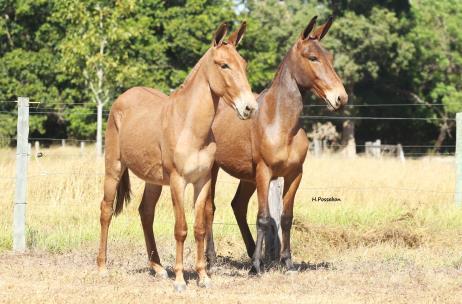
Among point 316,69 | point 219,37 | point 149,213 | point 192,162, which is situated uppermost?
point 219,37

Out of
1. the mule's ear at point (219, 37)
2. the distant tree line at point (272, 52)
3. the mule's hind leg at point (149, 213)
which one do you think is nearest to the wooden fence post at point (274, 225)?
the mule's hind leg at point (149, 213)

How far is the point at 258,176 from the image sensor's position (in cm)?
837

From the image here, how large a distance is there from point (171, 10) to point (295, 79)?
95.1 feet

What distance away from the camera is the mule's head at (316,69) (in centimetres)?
812

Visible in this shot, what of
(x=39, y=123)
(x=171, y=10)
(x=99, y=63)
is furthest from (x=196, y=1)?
(x=99, y=63)

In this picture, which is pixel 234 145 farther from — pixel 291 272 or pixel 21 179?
pixel 21 179

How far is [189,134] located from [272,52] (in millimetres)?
30448

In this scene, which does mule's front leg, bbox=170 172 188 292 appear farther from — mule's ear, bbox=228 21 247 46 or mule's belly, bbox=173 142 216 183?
mule's ear, bbox=228 21 247 46

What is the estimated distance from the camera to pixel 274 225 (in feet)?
31.2

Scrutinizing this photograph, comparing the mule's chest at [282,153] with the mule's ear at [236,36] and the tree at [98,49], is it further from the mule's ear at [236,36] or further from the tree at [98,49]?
the tree at [98,49]

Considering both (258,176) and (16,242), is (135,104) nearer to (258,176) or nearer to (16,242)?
(258,176)

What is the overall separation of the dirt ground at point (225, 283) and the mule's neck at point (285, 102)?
158 centimetres

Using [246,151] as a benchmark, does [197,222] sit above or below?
below

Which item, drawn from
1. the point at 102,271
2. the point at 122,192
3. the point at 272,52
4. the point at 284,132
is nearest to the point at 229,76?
the point at 284,132
